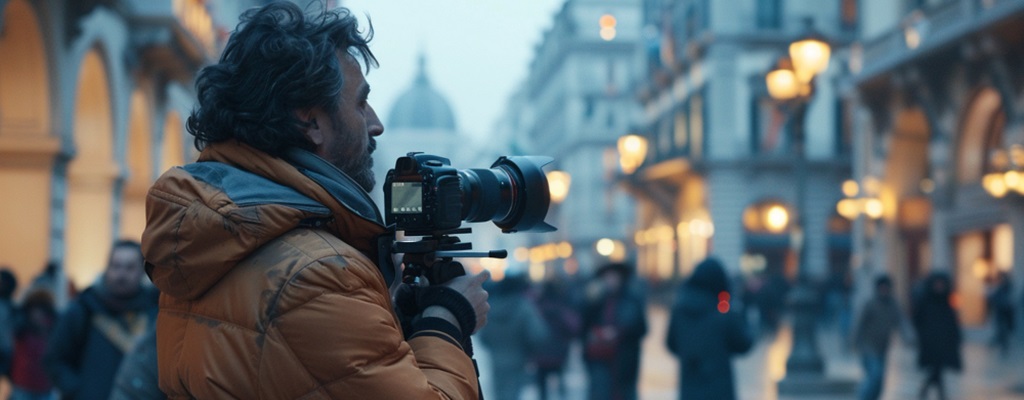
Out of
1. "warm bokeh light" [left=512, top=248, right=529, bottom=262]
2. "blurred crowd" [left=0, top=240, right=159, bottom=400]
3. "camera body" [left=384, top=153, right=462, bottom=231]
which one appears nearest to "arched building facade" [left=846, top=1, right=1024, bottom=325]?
"blurred crowd" [left=0, top=240, right=159, bottom=400]

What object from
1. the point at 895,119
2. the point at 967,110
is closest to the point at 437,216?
the point at 967,110

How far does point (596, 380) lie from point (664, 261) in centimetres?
4238

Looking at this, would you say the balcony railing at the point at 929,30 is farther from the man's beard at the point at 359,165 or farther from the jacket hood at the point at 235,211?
the jacket hood at the point at 235,211

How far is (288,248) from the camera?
232 cm

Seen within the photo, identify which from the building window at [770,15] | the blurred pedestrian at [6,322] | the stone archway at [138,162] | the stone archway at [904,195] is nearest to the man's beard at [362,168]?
the blurred pedestrian at [6,322]

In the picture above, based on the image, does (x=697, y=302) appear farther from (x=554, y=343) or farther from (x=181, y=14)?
(x=181, y=14)

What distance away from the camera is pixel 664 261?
2093 inches

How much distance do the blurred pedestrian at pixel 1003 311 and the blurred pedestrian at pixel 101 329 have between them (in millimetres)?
19265

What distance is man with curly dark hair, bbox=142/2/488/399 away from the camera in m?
2.25

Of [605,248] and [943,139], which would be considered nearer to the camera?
[943,139]

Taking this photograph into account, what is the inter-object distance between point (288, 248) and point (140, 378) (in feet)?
8.45

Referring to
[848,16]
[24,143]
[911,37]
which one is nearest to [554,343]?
[24,143]

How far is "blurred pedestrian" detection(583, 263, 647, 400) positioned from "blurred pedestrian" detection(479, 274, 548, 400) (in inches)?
36.6

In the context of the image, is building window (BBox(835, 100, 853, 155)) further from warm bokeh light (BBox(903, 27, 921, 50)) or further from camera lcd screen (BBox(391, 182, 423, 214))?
camera lcd screen (BBox(391, 182, 423, 214))
